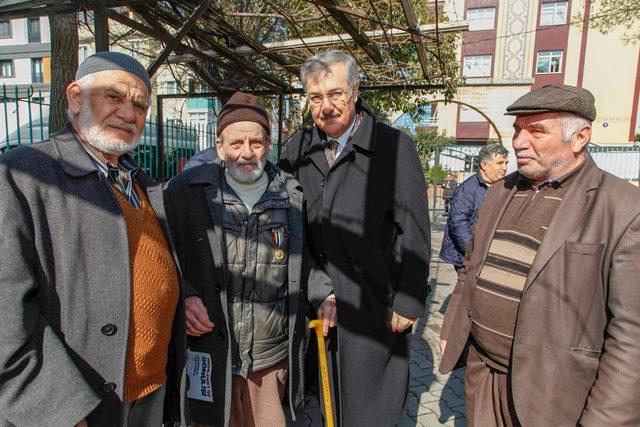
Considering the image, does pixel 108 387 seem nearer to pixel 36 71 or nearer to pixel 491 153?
pixel 491 153

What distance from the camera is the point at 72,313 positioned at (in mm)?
1390

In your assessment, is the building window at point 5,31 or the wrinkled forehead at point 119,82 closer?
the wrinkled forehead at point 119,82

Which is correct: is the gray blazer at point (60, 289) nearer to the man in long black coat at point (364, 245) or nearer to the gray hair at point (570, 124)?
the man in long black coat at point (364, 245)

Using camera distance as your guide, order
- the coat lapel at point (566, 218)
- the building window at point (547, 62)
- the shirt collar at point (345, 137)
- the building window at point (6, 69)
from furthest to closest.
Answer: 1. the building window at point (6, 69)
2. the building window at point (547, 62)
3. the shirt collar at point (345, 137)
4. the coat lapel at point (566, 218)

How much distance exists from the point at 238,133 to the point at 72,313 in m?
1.14

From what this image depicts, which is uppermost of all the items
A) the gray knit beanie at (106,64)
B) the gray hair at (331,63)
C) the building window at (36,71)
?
the building window at (36,71)

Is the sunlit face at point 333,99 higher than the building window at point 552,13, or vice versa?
the building window at point 552,13

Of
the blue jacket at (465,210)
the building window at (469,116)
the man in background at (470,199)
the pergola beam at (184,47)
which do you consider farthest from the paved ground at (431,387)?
the building window at (469,116)

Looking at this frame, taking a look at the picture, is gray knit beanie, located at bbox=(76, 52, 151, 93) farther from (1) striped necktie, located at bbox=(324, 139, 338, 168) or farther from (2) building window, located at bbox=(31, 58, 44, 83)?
(2) building window, located at bbox=(31, 58, 44, 83)

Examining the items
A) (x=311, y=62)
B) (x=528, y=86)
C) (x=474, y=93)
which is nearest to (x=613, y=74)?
(x=528, y=86)

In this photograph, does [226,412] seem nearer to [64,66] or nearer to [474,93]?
[64,66]

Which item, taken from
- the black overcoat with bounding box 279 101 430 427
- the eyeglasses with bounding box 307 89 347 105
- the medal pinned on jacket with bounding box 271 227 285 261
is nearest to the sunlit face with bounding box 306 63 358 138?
the eyeglasses with bounding box 307 89 347 105

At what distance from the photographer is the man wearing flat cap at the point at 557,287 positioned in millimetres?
1590

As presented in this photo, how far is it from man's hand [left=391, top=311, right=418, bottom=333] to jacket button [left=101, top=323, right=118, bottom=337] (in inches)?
56.3
